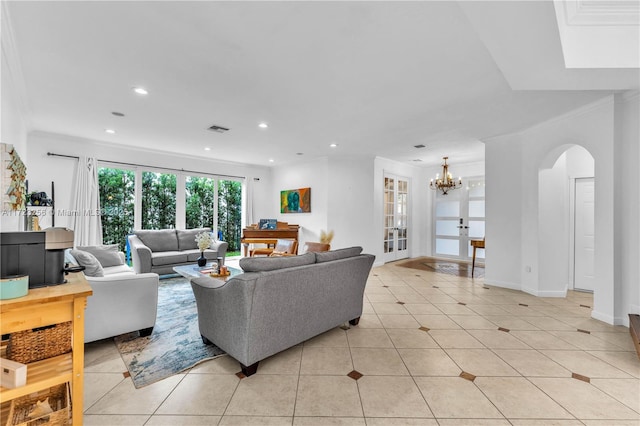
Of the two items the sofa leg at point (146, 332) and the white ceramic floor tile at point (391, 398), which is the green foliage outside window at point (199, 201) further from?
the white ceramic floor tile at point (391, 398)

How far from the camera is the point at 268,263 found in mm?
2189

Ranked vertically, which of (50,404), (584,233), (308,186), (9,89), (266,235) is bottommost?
(50,404)

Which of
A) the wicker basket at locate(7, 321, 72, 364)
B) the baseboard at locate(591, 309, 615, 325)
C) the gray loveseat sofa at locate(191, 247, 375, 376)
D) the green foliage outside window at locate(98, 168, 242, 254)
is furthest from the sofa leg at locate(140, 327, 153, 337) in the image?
the baseboard at locate(591, 309, 615, 325)

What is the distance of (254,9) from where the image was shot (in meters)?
1.86

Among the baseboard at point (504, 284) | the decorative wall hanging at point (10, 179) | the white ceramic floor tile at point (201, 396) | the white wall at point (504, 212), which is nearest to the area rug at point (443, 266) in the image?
the baseboard at point (504, 284)

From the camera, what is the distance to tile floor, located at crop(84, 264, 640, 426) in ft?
5.50

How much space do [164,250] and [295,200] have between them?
3.19 m

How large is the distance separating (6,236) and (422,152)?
6217 mm

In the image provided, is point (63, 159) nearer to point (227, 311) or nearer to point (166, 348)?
point (166, 348)

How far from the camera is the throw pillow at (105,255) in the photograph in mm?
3988

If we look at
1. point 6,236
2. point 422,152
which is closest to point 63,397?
point 6,236

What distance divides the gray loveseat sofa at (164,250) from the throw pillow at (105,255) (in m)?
0.43

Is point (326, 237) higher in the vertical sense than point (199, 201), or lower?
lower

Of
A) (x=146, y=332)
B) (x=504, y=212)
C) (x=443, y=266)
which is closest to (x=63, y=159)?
(x=146, y=332)
